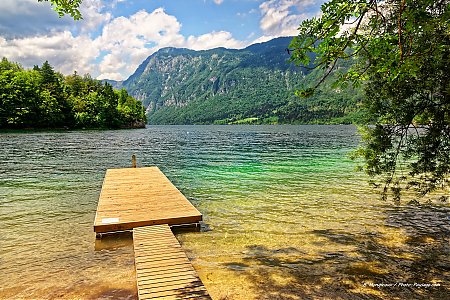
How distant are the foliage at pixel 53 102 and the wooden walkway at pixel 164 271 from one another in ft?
286

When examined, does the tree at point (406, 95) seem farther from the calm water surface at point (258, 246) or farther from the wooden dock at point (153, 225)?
the wooden dock at point (153, 225)

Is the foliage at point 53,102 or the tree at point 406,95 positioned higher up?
the foliage at point 53,102

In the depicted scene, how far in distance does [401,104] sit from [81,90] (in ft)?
399

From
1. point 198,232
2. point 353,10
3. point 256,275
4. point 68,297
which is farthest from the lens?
point 198,232

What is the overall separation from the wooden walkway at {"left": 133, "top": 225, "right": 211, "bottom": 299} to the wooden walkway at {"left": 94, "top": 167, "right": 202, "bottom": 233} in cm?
135

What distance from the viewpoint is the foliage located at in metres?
79.3

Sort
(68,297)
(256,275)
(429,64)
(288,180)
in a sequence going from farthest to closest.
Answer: (288,180), (429,64), (256,275), (68,297)

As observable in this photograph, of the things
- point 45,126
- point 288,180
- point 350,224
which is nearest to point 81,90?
point 45,126

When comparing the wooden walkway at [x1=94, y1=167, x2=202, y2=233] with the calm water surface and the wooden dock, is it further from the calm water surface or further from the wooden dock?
the calm water surface

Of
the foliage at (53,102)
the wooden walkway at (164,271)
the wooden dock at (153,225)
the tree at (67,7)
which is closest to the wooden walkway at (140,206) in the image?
the wooden dock at (153,225)

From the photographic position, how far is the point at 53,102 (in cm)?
8756

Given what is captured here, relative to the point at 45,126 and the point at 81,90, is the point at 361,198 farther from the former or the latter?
the point at 81,90

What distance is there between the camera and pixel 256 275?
7.31 metres

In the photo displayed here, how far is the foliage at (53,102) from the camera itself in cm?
7931
